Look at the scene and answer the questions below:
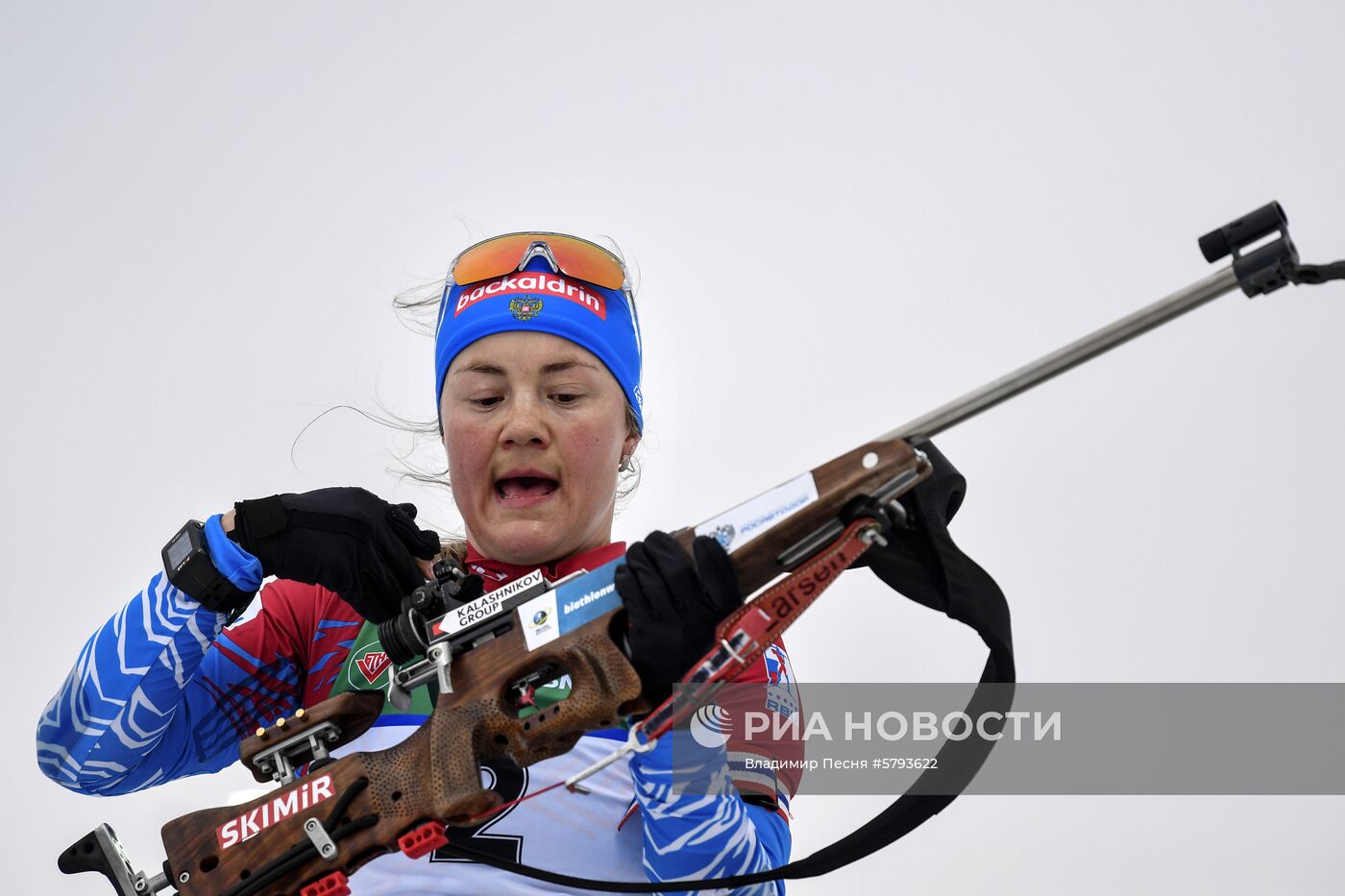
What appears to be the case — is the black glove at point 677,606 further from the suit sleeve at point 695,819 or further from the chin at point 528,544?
the chin at point 528,544

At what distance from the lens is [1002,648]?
1379 millimetres

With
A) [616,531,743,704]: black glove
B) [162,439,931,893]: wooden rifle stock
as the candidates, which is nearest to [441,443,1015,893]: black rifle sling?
[162,439,931,893]: wooden rifle stock

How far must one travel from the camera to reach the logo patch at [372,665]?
66.7 inches

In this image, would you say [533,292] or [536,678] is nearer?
[536,678]

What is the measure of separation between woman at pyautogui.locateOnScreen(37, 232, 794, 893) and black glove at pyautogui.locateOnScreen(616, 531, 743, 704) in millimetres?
204

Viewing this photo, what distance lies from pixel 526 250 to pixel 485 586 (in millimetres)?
482

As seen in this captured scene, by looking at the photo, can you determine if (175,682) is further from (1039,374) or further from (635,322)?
(1039,374)

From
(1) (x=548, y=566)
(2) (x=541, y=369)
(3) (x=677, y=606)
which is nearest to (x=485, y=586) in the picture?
(1) (x=548, y=566)

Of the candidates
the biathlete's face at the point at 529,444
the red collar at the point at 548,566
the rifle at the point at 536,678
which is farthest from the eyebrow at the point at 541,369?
the rifle at the point at 536,678

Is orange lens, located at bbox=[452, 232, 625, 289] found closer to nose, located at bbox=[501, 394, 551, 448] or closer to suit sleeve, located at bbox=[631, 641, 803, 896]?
nose, located at bbox=[501, 394, 551, 448]

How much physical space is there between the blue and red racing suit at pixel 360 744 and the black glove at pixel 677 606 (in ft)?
0.67

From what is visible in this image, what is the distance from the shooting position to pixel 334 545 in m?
1.54

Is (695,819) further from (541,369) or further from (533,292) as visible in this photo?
(533,292)

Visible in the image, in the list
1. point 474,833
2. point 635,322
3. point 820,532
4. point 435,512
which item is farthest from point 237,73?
point 820,532
